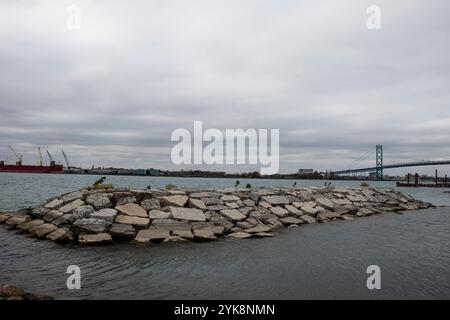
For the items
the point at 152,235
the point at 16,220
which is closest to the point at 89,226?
the point at 152,235

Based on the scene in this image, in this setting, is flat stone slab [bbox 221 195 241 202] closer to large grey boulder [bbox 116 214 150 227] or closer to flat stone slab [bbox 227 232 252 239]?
flat stone slab [bbox 227 232 252 239]

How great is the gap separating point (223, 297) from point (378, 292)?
2556 millimetres

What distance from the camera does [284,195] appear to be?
15.6m

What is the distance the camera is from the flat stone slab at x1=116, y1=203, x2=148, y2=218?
416 inches

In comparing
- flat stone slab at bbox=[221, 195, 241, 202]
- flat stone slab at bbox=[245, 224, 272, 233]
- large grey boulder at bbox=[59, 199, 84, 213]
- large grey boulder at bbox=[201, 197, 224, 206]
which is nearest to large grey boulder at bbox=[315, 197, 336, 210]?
flat stone slab at bbox=[221, 195, 241, 202]

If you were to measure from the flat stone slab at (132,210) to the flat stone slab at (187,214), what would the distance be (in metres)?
0.88

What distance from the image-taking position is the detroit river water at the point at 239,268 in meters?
5.71

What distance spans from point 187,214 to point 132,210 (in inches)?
65.8

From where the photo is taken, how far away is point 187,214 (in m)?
11.1

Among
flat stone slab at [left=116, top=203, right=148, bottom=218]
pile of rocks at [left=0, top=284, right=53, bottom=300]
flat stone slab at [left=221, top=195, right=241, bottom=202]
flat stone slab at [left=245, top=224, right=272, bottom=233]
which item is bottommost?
flat stone slab at [left=245, top=224, right=272, bottom=233]

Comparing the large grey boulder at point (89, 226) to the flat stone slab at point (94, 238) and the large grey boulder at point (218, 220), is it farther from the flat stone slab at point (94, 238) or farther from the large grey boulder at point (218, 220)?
the large grey boulder at point (218, 220)

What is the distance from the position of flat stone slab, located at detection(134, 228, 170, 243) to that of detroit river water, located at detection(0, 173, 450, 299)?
47 centimetres
